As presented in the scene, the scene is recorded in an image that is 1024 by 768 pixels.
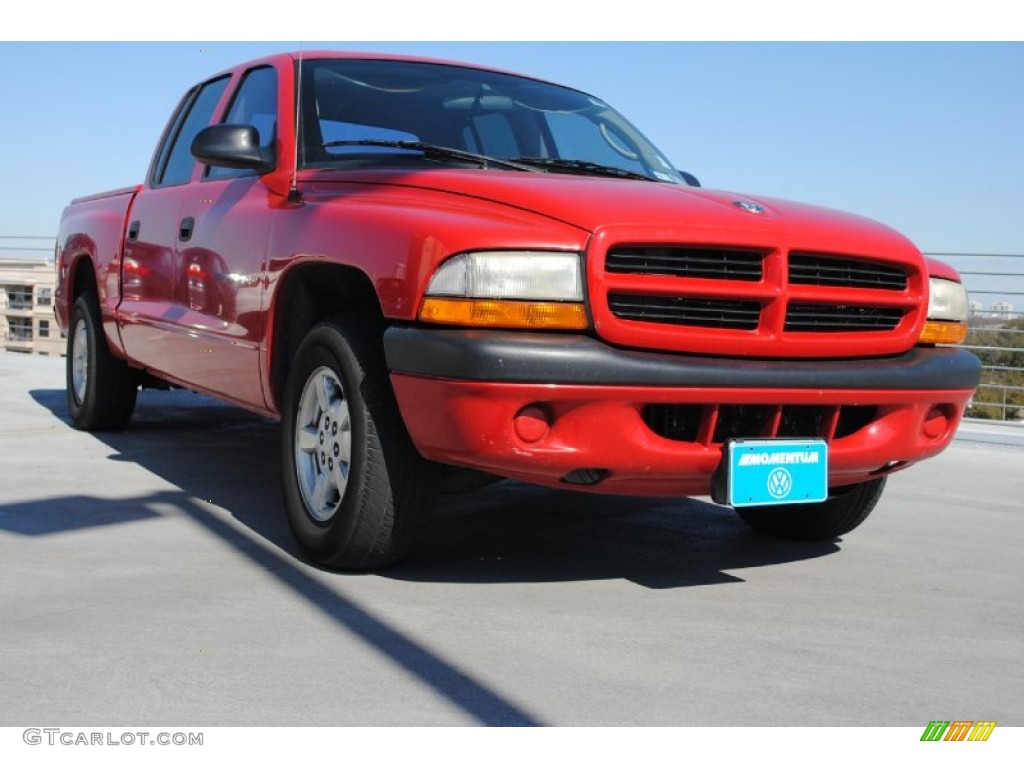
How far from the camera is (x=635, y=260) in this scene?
346 cm

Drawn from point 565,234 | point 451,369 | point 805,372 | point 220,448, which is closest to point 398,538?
point 451,369

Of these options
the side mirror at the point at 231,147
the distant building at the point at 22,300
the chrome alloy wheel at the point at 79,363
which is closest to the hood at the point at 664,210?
the side mirror at the point at 231,147

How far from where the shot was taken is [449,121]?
477 centimetres

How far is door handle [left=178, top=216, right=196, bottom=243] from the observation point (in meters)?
5.20

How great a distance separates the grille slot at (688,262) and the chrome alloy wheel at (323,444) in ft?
3.34

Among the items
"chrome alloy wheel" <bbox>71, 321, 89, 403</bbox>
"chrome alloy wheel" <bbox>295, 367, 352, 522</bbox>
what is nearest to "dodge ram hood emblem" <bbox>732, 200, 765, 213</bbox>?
"chrome alloy wheel" <bbox>295, 367, 352, 522</bbox>

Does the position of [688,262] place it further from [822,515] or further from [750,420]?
[822,515]

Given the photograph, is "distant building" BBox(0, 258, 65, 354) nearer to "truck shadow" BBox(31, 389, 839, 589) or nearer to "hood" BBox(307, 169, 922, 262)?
"truck shadow" BBox(31, 389, 839, 589)

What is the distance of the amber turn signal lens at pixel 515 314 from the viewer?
3.36 metres

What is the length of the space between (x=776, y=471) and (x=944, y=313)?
1.01 m

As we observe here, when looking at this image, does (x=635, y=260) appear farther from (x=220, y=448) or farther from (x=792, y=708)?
(x=220, y=448)

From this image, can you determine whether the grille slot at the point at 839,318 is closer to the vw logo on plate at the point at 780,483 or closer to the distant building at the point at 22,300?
the vw logo on plate at the point at 780,483
